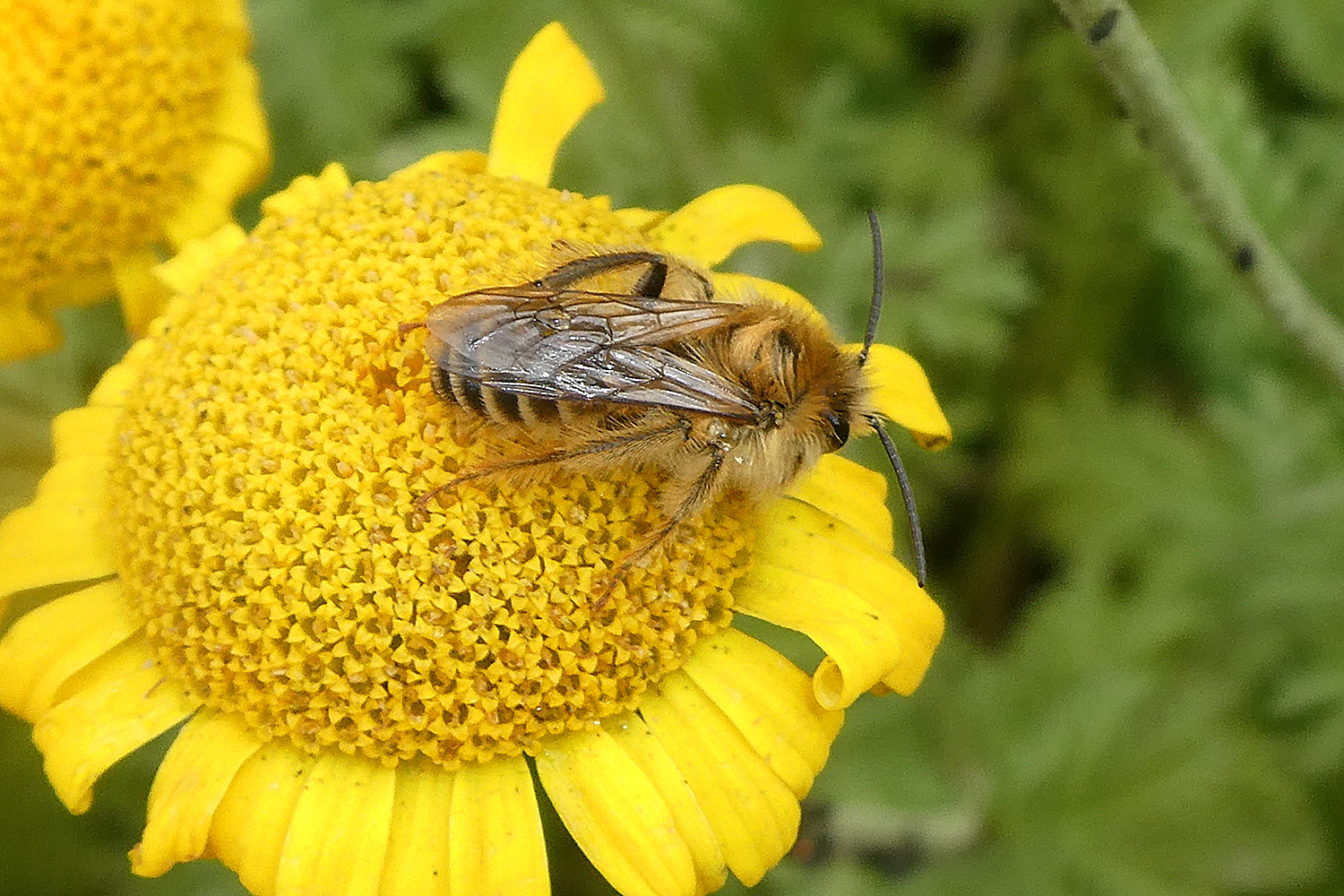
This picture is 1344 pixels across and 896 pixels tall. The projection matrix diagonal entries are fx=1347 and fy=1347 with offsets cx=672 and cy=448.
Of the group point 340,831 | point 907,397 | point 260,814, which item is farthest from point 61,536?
point 907,397

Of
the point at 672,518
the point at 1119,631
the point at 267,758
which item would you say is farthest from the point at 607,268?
the point at 1119,631

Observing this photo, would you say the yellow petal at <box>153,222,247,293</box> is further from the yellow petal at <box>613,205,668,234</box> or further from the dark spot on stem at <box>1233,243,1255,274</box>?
the dark spot on stem at <box>1233,243,1255,274</box>

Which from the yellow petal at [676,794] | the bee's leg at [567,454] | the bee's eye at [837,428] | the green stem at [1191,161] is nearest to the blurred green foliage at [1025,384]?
the green stem at [1191,161]

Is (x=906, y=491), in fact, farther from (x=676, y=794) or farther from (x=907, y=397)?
(x=676, y=794)

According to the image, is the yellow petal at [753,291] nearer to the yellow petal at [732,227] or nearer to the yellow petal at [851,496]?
the yellow petal at [732,227]

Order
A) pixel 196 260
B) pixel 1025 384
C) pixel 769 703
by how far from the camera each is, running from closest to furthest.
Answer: pixel 769 703 → pixel 196 260 → pixel 1025 384
